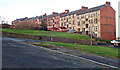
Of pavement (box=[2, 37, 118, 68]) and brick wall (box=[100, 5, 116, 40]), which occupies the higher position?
brick wall (box=[100, 5, 116, 40])

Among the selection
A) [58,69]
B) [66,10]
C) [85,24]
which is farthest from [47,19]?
[58,69]

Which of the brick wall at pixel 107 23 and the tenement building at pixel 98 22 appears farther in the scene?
the brick wall at pixel 107 23

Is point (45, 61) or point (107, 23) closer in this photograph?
point (45, 61)

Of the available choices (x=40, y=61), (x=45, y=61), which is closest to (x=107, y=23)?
(x=45, y=61)

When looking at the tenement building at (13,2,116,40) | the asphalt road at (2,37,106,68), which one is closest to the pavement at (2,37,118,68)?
the asphalt road at (2,37,106,68)

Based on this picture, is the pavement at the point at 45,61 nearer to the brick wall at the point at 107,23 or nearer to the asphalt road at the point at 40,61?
the asphalt road at the point at 40,61

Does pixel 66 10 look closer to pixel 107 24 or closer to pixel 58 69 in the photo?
pixel 107 24

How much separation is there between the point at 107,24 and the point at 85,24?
30.5 ft

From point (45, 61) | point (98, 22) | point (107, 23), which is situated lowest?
point (45, 61)

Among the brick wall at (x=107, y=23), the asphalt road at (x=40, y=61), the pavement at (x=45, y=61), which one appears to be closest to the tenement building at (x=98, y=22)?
the brick wall at (x=107, y=23)

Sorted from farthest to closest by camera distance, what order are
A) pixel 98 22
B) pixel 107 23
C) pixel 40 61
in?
1. pixel 107 23
2. pixel 98 22
3. pixel 40 61

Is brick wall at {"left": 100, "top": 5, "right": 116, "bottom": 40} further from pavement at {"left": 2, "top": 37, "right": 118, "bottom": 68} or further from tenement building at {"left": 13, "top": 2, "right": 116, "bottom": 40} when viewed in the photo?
pavement at {"left": 2, "top": 37, "right": 118, "bottom": 68}

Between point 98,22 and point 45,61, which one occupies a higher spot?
point 98,22

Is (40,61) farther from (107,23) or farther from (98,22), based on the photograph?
(107,23)
